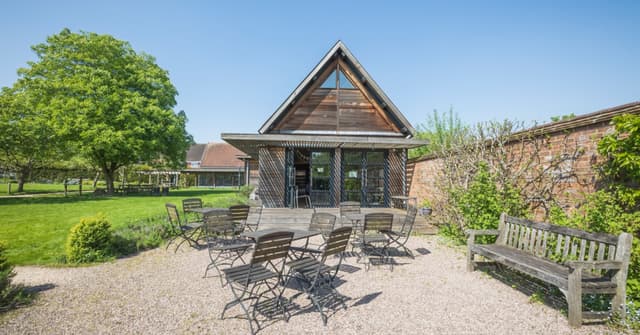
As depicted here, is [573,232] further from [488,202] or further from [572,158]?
[488,202]

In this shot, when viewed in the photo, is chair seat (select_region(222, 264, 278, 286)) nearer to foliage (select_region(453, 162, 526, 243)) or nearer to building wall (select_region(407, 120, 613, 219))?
foliage (select_region(453, 162, 526, 243))

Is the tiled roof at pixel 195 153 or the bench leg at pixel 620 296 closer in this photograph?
the bench leg at pixel 620 296

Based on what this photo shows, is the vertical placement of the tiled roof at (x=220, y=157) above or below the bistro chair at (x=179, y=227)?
above

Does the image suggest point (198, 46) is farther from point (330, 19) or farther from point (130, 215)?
point (130, 215)

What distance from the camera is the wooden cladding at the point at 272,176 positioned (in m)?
11.7

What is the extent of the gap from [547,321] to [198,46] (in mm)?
11658

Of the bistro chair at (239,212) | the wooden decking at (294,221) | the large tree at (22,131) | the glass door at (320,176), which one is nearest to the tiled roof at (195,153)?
the large tree at (22,131)

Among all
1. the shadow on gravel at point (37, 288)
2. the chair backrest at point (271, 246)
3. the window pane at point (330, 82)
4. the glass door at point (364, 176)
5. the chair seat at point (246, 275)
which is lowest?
the shadow on gravel at point (37, 288)

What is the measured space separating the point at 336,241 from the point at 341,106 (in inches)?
376

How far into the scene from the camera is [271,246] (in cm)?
337

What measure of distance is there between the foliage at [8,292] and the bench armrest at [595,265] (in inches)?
289

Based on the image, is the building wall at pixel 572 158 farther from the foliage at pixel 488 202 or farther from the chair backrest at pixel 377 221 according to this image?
the chair backrest at pixel 377 221

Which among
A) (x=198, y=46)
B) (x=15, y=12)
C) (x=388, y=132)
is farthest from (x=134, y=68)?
(x=388, y=132)

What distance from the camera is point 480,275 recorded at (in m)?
5.12
